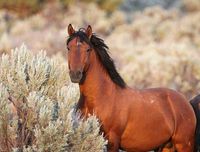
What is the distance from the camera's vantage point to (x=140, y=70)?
1947cm

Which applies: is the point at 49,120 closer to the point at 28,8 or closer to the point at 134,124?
the point at 134,124

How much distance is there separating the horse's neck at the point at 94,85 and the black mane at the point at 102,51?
69 millimetres

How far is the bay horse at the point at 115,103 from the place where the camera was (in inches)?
274

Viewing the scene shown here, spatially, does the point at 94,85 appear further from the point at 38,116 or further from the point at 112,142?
the point at 38,116

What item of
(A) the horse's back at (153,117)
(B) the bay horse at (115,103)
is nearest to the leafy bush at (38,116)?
(B) the bay horse at (115,103)

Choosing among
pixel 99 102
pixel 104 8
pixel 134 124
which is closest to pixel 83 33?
pixel 99 102

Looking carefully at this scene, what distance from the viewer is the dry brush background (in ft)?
21.3

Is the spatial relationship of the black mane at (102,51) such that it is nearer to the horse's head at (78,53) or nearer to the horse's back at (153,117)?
the horse's head at (78,53)

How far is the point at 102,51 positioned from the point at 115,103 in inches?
25.4

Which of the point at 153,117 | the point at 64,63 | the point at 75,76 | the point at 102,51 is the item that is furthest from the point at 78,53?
the point at 64,63

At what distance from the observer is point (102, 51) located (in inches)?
286

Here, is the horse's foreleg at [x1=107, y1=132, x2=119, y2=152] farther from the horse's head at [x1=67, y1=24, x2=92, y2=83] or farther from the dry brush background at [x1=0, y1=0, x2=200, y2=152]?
Answer: the horse's head at [x1=67, y1=24, x2=92, y2=83]

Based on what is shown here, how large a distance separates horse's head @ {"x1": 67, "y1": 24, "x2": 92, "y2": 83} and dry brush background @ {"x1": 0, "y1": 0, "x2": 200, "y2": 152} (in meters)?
0.18

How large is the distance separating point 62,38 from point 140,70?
656cm
